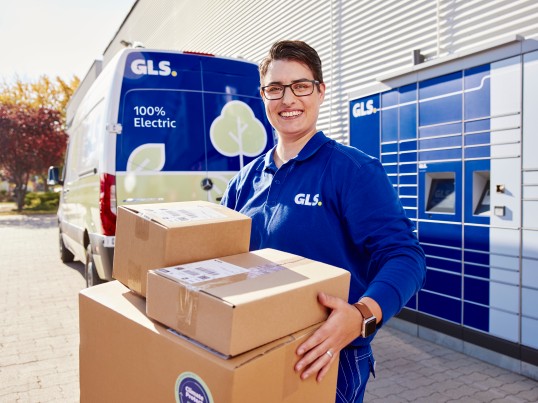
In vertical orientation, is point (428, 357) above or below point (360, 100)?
below

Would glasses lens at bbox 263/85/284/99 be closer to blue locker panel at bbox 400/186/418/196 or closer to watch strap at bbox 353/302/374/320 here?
watch strap at bbox 353/302/374/320

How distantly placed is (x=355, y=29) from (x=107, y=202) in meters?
3.72

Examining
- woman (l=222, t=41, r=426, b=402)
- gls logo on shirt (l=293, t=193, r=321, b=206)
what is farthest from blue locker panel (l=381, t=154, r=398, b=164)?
gls logo on shirt (l=293, t=193, r=321, b=206)

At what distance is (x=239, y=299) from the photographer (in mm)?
1057

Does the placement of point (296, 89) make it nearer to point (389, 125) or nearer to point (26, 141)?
point (389, 125)

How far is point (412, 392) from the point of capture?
345cm

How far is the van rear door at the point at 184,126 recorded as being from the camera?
4301 mm

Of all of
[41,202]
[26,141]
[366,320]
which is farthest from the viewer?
[41,202]

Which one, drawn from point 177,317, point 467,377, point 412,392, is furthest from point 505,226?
point 177,317

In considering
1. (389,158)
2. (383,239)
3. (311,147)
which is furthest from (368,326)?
(389,158)

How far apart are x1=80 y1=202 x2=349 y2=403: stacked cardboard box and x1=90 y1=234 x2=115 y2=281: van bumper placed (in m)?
2.88

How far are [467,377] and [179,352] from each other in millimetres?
3205

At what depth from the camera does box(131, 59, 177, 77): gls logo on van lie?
4.33m

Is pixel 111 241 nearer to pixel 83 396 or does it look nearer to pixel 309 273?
pixel 83 396
